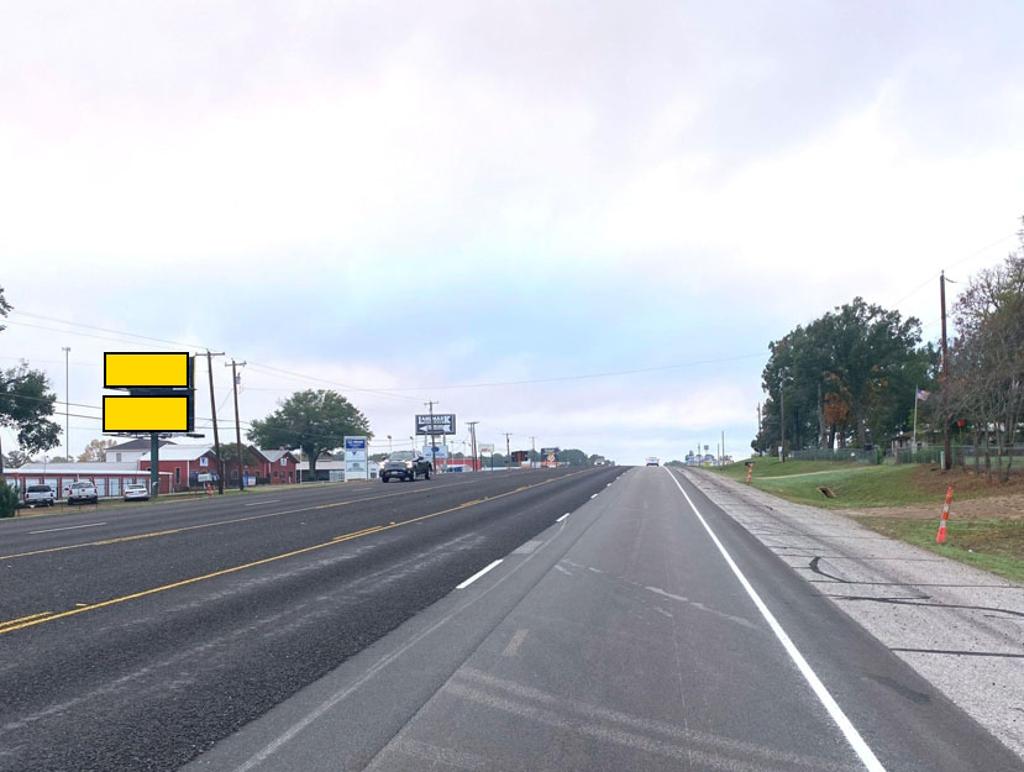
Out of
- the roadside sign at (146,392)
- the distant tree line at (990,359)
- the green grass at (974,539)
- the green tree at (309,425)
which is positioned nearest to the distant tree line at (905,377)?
the distant tree line at (990,359)

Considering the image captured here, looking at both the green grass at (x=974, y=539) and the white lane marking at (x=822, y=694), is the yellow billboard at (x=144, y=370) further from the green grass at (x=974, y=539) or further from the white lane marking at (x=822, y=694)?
the white lane marking at (x=822, y=694)

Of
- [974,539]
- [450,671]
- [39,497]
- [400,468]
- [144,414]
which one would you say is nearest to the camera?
[450,671]

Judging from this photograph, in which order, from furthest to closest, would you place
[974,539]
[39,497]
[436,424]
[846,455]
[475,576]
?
[436,424] → [846,455] → [39,497] → [974,539] → [475,576]

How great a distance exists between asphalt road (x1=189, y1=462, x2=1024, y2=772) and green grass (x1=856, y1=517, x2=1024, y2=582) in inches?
264

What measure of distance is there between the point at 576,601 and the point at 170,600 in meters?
5.54

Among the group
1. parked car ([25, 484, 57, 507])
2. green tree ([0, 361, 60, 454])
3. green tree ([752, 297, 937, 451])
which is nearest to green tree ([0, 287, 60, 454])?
green tree ([0, 361, 60, 454])

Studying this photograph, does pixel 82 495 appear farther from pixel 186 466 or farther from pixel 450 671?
pixel 450 671

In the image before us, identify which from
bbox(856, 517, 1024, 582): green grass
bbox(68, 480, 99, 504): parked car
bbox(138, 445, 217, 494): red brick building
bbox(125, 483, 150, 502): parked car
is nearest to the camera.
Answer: bbox(856, 517, 1024, 582): green grass

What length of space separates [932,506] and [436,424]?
128 m

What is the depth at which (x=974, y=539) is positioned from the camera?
848 inches

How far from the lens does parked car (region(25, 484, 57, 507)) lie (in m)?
56.3

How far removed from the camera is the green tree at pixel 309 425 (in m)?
135

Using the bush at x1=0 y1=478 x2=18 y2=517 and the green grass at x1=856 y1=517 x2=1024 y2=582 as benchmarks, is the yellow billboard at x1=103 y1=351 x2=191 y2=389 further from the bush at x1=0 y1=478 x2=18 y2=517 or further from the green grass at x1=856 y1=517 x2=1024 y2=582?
the green grass at x1=856 y1=517 x2=1024 y2=582

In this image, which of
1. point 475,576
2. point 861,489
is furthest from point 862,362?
point 475,576
